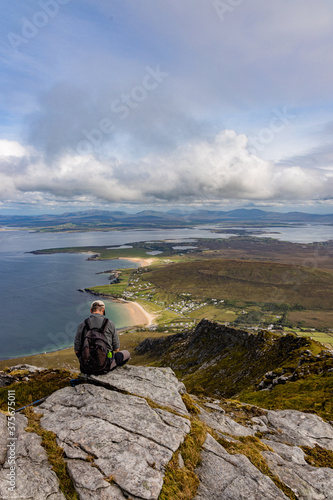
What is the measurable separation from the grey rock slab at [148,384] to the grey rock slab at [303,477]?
→ 4.45 meters

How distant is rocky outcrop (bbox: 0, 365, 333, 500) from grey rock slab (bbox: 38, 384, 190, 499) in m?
0.03

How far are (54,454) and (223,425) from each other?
9612 millimetres

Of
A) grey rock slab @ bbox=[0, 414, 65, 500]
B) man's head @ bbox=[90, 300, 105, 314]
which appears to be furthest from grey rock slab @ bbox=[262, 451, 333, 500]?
man's head @ bbox=[90, 300, 105, 314]

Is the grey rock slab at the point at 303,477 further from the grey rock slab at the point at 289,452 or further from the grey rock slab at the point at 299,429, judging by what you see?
the grey rock slab at the point at 299,429

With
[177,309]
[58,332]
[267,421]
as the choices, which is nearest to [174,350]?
[267,421]

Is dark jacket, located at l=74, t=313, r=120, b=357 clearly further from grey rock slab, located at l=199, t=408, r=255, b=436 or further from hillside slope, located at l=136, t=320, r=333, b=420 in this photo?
hillside slope, located at l=136, t=320, r=333, b=420

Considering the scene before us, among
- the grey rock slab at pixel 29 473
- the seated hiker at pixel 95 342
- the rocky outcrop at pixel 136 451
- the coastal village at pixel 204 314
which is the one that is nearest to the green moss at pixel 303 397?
the rocky outcrop at pixel 136 451

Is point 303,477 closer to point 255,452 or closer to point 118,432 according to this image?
point 255,452

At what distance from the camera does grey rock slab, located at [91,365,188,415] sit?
1275 centimetres

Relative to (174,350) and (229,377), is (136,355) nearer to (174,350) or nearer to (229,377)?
(174,350)

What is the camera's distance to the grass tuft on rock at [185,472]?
7.39m

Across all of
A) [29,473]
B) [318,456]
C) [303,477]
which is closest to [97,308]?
[29,473]

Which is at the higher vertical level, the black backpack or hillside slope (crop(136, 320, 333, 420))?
the black backpack

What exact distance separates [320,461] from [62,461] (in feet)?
41.1
